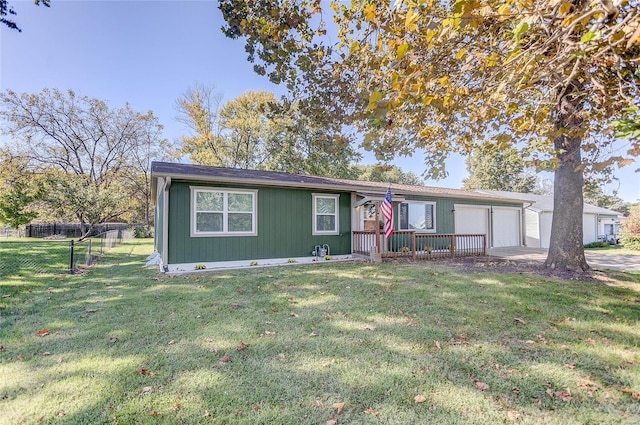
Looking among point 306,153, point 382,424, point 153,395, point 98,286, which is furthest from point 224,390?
point 306,153

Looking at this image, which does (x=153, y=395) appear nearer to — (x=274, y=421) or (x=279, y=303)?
(x=274, y=421)

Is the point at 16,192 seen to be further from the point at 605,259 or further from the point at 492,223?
the point at 605,259

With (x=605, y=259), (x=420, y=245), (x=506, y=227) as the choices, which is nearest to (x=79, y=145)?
(x=420, y=245)

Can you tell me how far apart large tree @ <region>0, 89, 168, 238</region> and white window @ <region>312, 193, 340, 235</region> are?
15.8 metres

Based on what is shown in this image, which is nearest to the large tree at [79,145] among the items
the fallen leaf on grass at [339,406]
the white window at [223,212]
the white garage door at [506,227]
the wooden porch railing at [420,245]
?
the white window at [223,212]

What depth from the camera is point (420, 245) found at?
1170 cm

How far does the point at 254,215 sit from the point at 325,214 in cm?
255

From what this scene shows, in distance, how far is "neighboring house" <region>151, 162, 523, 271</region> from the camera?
26.1 feet

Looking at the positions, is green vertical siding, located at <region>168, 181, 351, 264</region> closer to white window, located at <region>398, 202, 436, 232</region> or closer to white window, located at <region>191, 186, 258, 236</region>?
white window, located at <region>191, 186, 258, 236</region>

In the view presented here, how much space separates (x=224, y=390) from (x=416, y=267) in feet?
22.8

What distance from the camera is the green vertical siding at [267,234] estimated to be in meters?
7.95

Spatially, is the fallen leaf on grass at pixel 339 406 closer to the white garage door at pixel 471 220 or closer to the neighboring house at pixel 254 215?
the neighboring house at pixel 254 215

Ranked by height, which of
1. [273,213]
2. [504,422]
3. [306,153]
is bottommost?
[504,422]

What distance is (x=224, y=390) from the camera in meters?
2.50
